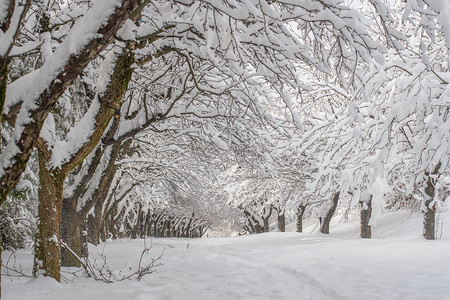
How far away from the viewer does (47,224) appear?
3.93 meters

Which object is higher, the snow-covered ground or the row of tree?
the row of tree

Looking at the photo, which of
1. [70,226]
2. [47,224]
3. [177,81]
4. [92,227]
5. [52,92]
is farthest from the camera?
[92,227]

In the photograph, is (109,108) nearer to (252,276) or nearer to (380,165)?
(252,276)

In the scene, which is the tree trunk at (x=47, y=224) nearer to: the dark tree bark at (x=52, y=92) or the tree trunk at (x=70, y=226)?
the dark tree bark at (x=52, y=92)

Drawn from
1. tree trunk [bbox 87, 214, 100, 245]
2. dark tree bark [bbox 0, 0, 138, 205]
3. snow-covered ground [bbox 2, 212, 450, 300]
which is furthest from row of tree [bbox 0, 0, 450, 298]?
snow-covered ground [bbox 2, 212, 450, 300]

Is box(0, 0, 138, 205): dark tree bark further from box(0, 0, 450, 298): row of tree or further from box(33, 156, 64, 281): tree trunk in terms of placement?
box(33, 156, 64, 281): tree trunk

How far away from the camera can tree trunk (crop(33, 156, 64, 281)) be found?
3.93 metres

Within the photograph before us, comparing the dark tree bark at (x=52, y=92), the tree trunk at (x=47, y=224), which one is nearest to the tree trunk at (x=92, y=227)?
the tree trunk at (x=47, y=224)

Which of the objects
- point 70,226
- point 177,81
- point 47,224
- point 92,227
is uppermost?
point 177,81

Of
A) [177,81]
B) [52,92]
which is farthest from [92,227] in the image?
[52,92]

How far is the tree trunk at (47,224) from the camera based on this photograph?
3928 millimetres

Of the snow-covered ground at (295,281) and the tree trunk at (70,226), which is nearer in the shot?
the snow-covered ground at (295,281)

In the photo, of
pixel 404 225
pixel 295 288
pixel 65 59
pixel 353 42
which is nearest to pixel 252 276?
pixel 295 288

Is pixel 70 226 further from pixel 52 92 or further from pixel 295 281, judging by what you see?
pixel 295 281
